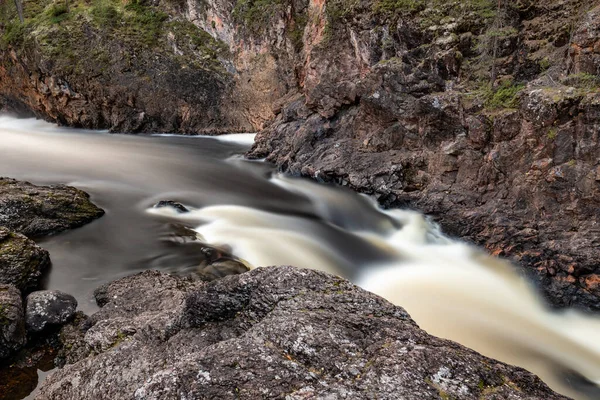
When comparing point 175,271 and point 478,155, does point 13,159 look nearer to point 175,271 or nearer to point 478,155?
point 175,271

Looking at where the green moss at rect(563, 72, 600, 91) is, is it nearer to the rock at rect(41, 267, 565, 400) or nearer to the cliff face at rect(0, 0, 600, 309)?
the cliff face at rect(0, 0, 600, 309)

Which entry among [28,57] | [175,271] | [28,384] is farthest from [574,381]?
[28,57]

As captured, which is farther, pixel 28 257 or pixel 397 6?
pixel 397 6

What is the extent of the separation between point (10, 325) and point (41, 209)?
18.4ft

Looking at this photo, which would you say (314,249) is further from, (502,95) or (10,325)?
(502,95)

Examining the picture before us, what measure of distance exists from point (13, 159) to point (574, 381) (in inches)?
856

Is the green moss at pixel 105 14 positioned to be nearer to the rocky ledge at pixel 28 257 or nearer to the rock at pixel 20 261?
the rocky ledge at pixel 28 257

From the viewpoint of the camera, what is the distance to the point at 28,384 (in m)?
4.99

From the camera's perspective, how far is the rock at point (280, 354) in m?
2.89

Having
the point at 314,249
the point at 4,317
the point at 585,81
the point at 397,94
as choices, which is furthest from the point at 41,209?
the point at 585,81

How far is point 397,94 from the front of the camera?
43.6 feet

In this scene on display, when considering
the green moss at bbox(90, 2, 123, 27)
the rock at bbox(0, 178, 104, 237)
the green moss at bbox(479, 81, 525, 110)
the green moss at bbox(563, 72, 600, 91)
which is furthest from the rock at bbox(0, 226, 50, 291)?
the green moss at bbox(90, 2, 123, 27)

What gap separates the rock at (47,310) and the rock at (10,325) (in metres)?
0.14

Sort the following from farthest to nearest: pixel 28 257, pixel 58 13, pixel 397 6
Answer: pixel 58 13 → pixel 397 6 → pixel 28 257
